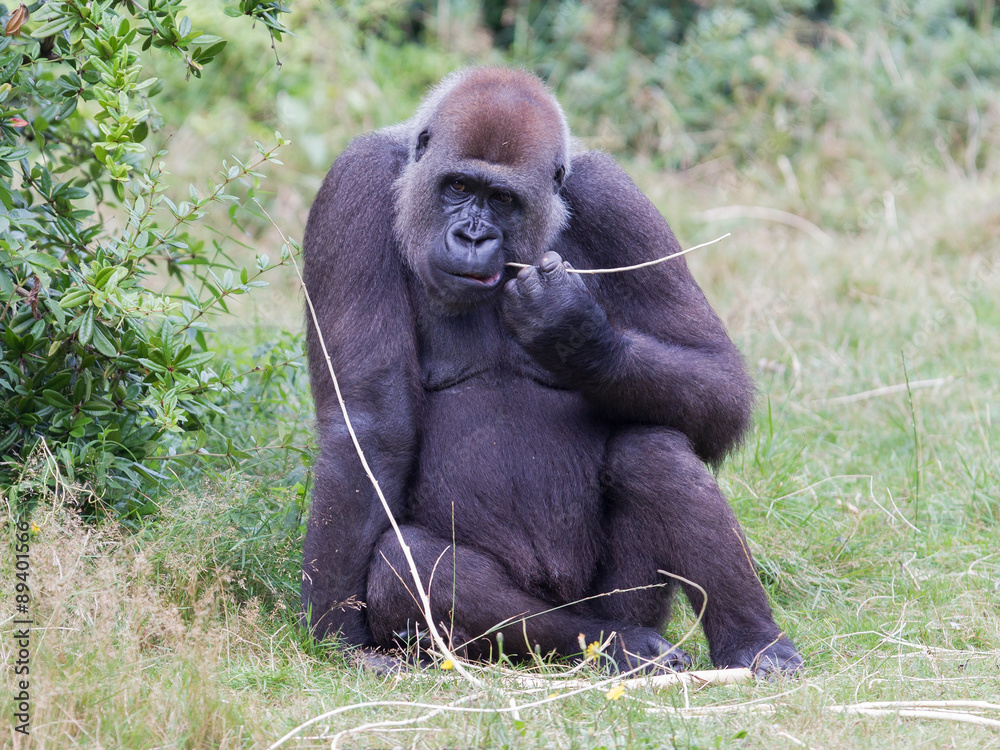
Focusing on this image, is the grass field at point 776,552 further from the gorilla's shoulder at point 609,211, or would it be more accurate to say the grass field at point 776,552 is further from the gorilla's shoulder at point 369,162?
the gorilla's shoulder at point 609,211

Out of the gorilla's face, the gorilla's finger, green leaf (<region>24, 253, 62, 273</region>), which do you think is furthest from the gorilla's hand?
green leaf (<region>24, 253, 62, 273</region>)

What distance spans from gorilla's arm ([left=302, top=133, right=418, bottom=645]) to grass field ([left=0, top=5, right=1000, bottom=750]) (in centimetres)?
20

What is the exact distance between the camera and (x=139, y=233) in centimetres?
373

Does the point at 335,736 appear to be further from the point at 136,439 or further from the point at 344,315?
the point at 136,439

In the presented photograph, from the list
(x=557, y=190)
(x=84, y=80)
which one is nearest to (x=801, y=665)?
(x=557, y=190)

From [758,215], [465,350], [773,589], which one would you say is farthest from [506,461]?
[758,215]

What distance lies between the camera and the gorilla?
140 inches

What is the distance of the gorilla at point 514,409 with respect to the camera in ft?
11.7

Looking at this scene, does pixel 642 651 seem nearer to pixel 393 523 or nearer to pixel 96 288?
pixel 393 523

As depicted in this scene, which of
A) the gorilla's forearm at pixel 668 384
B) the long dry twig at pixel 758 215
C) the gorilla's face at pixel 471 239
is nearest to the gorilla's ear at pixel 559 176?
the gorilla's face at pixel 471 239

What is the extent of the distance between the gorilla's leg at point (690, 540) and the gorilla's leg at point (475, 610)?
7.4 inches

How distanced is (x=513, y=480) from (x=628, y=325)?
64cm

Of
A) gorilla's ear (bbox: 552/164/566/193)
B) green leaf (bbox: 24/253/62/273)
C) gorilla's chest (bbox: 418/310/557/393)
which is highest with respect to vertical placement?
gorilla's ear (bbox: 552/164/566/193)

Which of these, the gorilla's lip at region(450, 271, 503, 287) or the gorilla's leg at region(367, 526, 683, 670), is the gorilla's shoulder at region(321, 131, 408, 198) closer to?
the gorilla's lip at region(450, 271, 503, 287)
